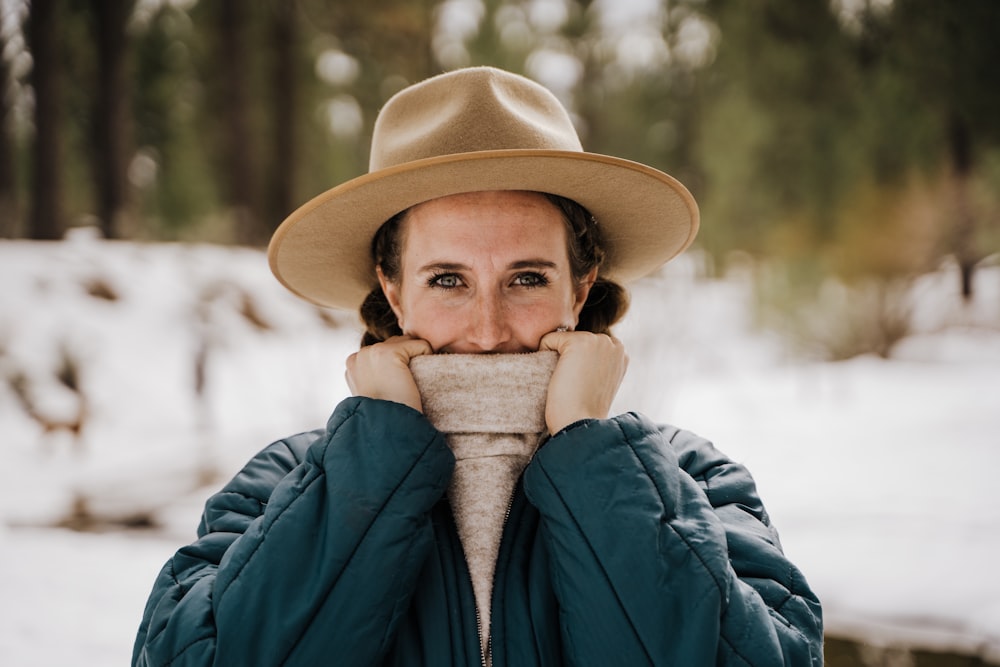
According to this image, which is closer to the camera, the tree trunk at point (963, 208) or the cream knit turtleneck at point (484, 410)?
the cream knit turtleneck at point (484, 410)

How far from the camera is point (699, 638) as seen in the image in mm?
1046

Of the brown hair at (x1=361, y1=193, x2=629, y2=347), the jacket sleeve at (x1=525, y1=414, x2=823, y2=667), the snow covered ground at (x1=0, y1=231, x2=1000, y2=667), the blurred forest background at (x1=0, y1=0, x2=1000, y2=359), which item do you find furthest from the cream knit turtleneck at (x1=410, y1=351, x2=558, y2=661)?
the blurred forest background at (x1=0, y1=0, x2=1000, y2=359)

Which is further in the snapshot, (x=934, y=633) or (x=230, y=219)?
(x=230, y=219)

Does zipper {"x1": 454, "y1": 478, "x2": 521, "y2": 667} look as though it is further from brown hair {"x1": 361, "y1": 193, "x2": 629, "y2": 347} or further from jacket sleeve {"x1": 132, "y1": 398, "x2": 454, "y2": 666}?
brown hair {"x1": 361, "y1": 193, "x2": 629, "y2": 347}

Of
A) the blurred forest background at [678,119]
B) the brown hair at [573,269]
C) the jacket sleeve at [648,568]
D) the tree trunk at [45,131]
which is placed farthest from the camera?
the blurred forest background at [678,119]

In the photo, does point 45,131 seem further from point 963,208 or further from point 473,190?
point 963,208

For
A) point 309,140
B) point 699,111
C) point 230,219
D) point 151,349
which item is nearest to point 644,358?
point 151,349

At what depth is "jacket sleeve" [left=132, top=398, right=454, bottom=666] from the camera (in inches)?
43.1

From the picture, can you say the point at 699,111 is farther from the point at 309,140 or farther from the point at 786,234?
the point at 309,140

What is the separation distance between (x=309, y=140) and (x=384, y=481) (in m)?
16.1

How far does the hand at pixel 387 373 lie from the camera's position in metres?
1.29

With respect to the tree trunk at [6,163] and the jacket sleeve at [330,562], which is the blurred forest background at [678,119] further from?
the jacket sleeve at [330,562]

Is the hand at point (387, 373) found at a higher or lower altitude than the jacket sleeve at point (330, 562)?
higher

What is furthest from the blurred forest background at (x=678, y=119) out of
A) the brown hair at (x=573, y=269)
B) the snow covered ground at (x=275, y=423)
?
the brown hair at (x=573, y=269)
